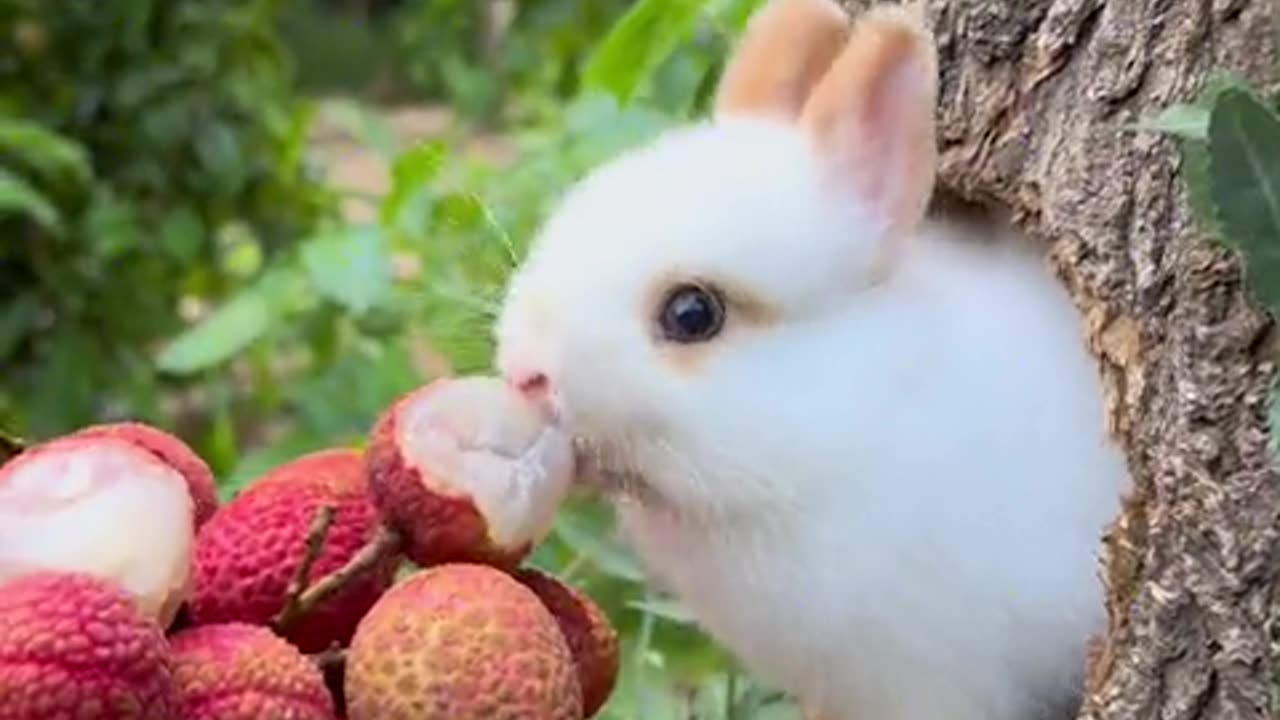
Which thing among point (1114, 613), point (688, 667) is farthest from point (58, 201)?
point (1114, 613)

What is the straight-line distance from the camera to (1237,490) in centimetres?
87

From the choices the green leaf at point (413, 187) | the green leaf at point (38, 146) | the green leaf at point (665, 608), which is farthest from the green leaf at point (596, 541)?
the green leaf at point (38, 146)

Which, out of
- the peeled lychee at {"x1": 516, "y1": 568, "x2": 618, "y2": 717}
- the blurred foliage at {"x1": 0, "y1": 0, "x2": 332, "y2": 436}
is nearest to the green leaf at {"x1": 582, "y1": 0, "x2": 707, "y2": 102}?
the peeled lychee at {"x1": 516, "y1": 568, "x2": 618, "y2": 717}

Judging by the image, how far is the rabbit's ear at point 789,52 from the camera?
3.22ft

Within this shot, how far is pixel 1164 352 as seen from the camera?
0.90m

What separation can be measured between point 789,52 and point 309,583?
0.30 metres

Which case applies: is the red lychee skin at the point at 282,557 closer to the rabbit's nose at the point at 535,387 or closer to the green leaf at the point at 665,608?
the rabbit's nose at the point at 535,387

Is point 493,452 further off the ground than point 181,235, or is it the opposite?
point 493,452

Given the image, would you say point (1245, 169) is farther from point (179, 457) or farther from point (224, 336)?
point (224, 336)

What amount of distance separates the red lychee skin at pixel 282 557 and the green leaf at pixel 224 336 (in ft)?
2.73

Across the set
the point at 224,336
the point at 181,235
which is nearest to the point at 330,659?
the point at 224,336

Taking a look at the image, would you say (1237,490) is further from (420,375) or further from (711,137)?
(420,375)

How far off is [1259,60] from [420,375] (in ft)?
3.27

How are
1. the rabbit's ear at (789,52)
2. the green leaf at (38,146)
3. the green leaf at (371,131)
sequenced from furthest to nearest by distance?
the green leaf at (371,131), the green leaf at (38,146), the rabbit's ear at (789,52)
